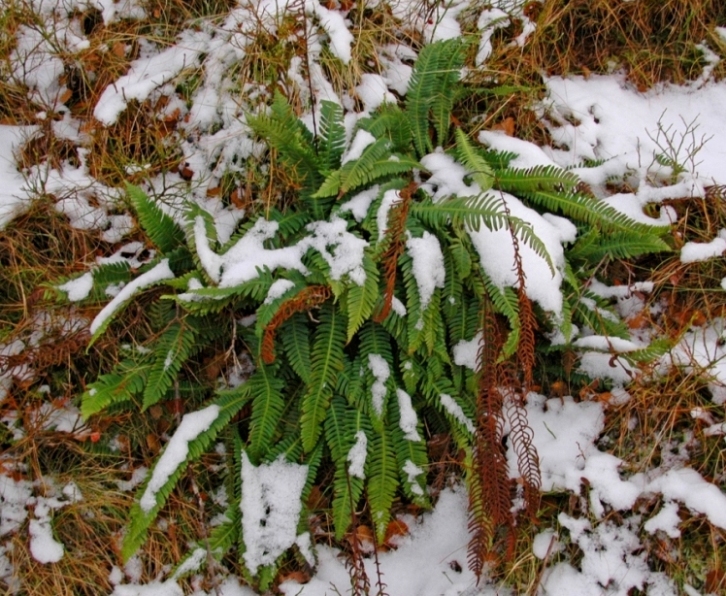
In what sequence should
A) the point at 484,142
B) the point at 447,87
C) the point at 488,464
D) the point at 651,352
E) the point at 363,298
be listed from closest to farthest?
the point at 488,464 < the point at 363,298 < the point at 651,352 < the point at 447,87 < the point at 484,142

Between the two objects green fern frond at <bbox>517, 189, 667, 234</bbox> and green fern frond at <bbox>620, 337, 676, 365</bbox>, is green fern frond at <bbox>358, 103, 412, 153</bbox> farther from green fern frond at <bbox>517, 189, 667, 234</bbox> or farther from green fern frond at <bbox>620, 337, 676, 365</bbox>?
green fern frond at <bbox>620, 337, 676, 365</bbox>

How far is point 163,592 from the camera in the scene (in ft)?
10.1

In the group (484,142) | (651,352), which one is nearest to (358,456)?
(651,352)

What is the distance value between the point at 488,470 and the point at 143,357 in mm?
1813

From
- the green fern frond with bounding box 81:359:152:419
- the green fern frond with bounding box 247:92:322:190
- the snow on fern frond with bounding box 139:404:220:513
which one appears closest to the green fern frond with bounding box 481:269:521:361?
the green fern frond with bounding box 247:92:322:190

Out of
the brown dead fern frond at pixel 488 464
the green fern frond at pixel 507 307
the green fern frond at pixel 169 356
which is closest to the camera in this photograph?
the brown dead fern frond at pixel 488 464

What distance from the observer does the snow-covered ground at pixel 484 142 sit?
3023 millimetres

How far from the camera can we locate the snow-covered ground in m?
3.02

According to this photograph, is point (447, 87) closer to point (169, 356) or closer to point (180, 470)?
point (169, 356)

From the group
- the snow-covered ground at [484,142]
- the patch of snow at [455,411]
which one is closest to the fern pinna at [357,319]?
the patch of snow at [455,411]

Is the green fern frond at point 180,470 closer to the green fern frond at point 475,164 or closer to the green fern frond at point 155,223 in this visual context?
the green fern frond at point 155,223

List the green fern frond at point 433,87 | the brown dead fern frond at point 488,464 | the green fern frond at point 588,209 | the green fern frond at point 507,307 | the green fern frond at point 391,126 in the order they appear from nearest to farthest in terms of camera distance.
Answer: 1. the brown dead fern frond at point 488,464
2. the green fern frond at point 507,307
3. the green fern frond at point 588,209
4. the green fern frond at point 391,126
5. the green fern frond at point 433,87

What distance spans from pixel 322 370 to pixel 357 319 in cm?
37

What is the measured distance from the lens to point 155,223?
319 cm
